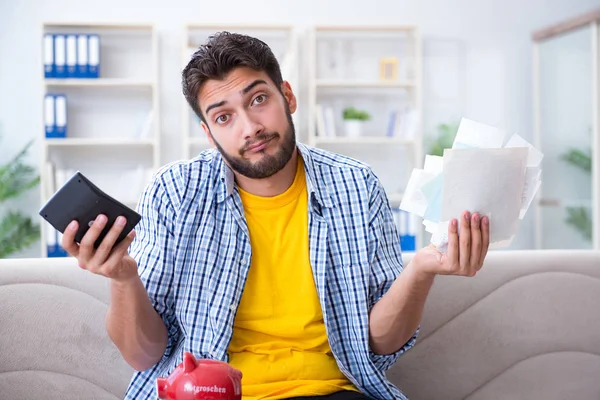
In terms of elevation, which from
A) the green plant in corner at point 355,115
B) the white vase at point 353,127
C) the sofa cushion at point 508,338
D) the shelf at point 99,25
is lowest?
the sofa cushion at point 508,338

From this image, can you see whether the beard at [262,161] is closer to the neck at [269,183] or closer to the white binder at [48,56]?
the neck at [269,183]

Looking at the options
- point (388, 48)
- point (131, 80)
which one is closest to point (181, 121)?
point (131, 80)

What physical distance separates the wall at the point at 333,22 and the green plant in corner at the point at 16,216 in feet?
0.63

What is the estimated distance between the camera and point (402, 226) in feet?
16.4

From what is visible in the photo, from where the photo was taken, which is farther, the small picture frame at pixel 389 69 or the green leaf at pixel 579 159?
the small picture frame at pixel 389 69

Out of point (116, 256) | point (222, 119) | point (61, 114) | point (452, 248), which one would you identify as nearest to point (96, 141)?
point (61, 114)

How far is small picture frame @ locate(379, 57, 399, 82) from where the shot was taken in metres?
5.20

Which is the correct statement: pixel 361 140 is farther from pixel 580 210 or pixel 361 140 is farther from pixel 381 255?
pixel 381 255

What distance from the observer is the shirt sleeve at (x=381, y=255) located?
1502 millimetres

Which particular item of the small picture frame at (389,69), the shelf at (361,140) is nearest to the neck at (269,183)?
the shelf at (361,140)

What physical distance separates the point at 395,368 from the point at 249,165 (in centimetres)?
61

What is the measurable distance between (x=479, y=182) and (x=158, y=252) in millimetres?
680

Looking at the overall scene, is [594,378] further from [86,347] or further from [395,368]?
[86,347]

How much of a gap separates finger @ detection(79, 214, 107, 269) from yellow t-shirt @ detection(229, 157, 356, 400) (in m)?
0.40
